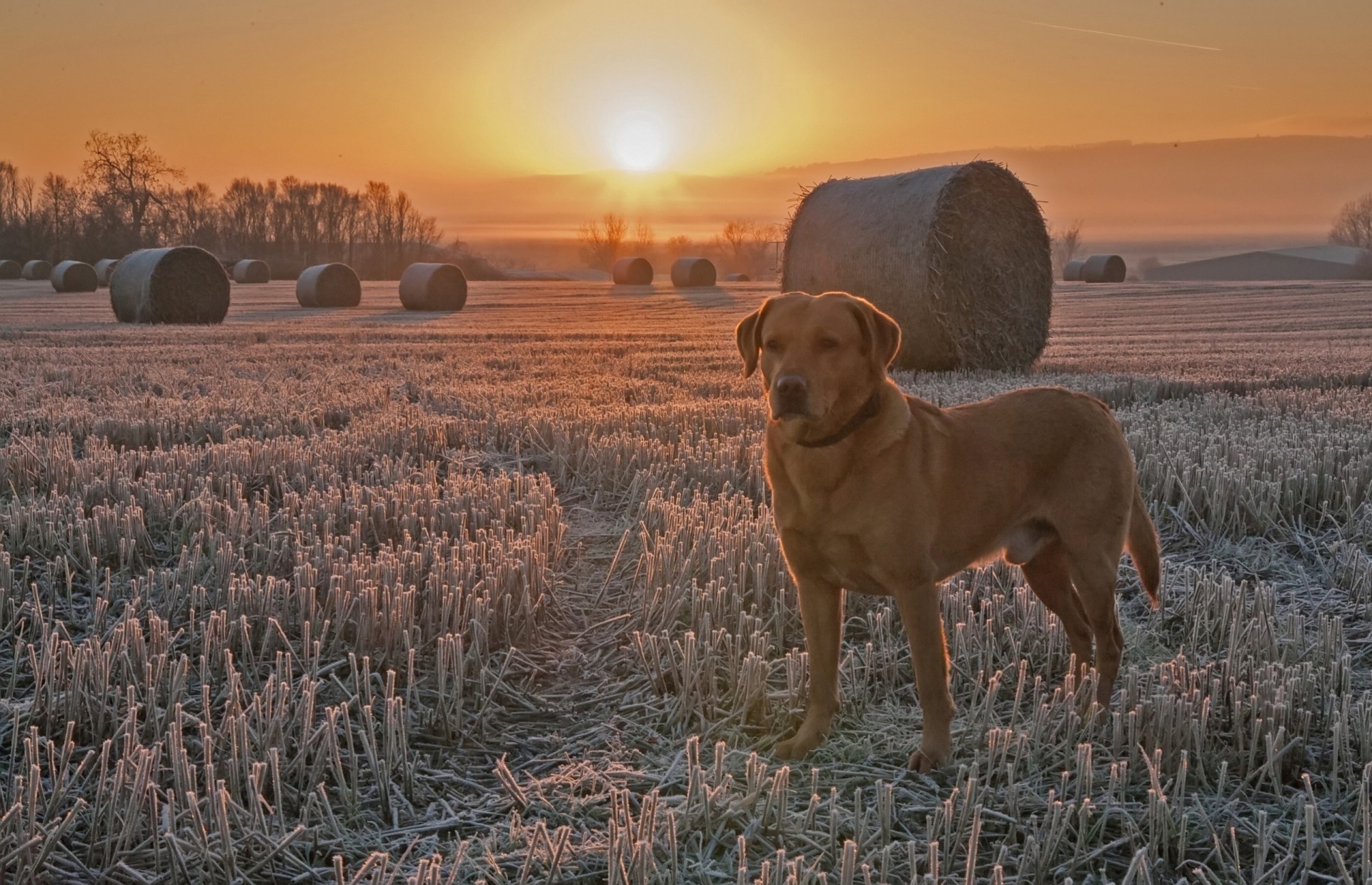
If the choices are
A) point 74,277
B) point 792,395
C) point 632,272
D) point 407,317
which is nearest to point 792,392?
point 792,395

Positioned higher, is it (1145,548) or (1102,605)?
(1145,548)

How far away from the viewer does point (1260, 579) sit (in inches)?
206

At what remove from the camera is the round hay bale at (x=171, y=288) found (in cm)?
2445

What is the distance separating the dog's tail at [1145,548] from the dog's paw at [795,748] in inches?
58.8

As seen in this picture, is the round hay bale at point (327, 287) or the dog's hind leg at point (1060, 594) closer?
the dog's hind leg at point (1060, 594)

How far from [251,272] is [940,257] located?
4948 centimetres

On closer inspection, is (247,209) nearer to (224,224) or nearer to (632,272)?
(224,224)

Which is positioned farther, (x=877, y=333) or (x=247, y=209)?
(x=247, y=209)

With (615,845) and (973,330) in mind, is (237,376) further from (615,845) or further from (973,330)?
(615,845)

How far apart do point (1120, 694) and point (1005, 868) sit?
3.00 ft

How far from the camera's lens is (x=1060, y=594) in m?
3.93

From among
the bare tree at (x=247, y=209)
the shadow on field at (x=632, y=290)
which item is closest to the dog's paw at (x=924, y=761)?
the shadow on field at (x=632, y=290)

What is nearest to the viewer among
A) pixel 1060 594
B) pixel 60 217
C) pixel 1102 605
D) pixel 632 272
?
pixel 1102 605

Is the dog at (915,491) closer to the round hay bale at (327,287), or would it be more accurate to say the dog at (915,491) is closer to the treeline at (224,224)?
the round hay bale at (327,287)
